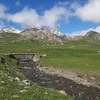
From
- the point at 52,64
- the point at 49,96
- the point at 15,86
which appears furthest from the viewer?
the point at 52,64

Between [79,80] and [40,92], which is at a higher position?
[40,92]

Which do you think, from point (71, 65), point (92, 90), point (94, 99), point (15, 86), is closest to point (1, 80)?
point (15, 86)

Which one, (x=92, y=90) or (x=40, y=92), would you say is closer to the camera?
(x=40, y=92)

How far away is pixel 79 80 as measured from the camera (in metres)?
57.4

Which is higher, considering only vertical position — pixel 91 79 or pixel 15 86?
Answer: pixel 15 86

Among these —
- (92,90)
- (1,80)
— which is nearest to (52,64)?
(92,90)

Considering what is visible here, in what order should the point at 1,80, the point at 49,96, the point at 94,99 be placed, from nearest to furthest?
the point at 49,96 < the point at 1,80 < the point at 94,99

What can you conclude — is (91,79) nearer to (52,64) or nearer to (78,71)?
(78,71)

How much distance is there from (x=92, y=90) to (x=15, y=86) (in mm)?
22173

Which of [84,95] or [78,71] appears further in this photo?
[78,71]

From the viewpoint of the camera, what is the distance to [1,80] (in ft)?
103

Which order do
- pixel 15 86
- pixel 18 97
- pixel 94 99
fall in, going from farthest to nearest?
pixel 94 99 → pixel 15 86 → pixel 18 97

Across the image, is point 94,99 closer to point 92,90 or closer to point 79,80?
point 92,90

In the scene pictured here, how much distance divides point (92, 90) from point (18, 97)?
25.6 m
